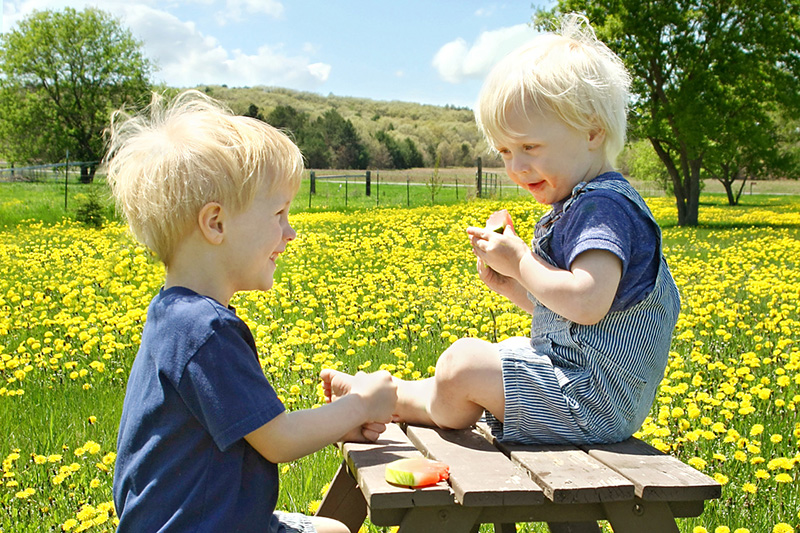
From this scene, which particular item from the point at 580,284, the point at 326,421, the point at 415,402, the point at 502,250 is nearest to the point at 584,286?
the point at 580,284

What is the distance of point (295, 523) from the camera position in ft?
6.35

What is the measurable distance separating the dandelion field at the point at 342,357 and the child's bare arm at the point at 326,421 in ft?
2.87

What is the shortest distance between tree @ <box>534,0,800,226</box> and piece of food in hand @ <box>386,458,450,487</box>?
800 inches

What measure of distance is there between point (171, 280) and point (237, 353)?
322mm

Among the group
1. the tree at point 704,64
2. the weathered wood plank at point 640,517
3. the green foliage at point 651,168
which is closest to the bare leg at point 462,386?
the weathered wood plank at point 640,517

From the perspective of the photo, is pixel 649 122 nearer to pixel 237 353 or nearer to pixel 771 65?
pixel 771 65

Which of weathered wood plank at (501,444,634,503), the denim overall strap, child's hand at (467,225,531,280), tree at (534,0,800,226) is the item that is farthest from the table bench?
tree at (534,0,800,226)

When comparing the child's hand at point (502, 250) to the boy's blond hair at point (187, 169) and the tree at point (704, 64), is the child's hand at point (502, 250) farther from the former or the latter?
the tree at point (704, 64)

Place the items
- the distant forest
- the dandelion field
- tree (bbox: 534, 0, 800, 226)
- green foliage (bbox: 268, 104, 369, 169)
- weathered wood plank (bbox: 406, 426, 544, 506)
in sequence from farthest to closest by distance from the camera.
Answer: the distant forest
green foliage (bbox: 268, 104, 369, 169)
tree (bbox: 534, 0, 800, 226)
the dandelion field
weathered wood plank (bbox: 406, 426, 544, 506)

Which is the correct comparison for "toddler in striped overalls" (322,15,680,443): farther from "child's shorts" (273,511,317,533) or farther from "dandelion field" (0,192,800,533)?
"dandelion field" (0,192,800,533)

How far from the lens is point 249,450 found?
5.62 ft

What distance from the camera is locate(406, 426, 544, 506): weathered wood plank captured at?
1.58m

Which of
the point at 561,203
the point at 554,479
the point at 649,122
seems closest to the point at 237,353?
the point at 554,479

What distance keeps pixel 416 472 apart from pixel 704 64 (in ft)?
72.5
